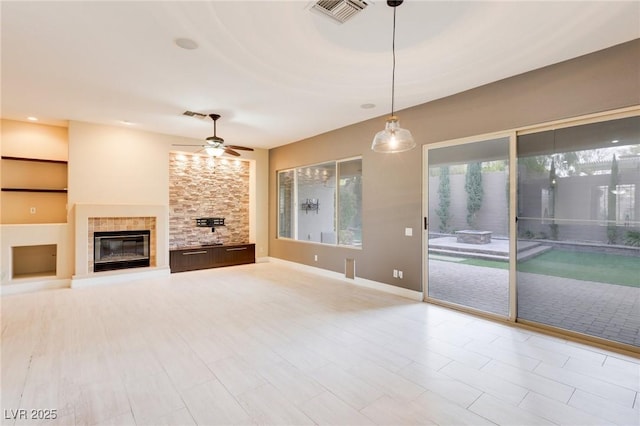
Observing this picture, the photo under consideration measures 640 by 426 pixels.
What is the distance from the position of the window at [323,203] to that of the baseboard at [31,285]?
465cm

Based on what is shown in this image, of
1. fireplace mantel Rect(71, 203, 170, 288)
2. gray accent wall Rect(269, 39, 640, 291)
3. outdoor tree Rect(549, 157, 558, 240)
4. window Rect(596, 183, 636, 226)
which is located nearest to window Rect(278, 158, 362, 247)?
gray accent wall Rect(269, 39, 640, 291)

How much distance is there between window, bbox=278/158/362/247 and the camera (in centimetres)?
618

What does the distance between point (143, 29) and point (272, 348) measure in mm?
3399

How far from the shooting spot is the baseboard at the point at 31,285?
5258 mm

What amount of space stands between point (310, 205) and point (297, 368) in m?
5.06

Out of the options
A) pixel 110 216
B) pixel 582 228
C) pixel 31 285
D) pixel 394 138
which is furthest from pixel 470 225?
pixel 31 285

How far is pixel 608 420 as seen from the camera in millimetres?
2084

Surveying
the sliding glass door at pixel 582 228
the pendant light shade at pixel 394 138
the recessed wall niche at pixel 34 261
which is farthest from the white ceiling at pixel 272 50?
the recessed wall niche at pixel 34 261

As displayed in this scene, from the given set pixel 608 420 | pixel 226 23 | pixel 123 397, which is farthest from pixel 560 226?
pixel 123 397

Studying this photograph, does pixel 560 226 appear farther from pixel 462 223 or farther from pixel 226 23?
pixel 226 23

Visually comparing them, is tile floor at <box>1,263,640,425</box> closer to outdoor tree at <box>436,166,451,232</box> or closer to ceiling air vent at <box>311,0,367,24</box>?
outdoor tree at <box>436,166,451,232</box>

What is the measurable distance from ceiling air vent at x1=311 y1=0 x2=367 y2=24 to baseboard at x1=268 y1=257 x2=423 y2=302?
4.00 m

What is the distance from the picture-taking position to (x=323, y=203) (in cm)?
713

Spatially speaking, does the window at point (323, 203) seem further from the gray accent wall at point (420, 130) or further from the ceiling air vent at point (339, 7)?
the ceiling air vent at point (339, 7)
